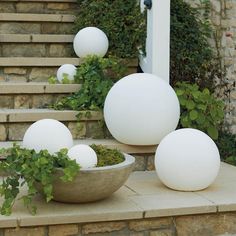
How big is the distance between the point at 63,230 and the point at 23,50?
2.48 metres

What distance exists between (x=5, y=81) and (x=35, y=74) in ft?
0.80

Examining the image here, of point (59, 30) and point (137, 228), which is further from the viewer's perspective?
point (59, 30)

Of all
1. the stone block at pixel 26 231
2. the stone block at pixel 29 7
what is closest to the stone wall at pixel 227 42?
the stone block at pixel 29 7

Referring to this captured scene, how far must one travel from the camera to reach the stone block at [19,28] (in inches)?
207

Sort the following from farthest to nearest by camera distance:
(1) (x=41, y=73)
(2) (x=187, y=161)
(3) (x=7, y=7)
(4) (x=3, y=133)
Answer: (3) (x=7, y=7) < (1) (x=41, y=73) < (4) (x=3, y=133) < (2) (x=187, y=161)

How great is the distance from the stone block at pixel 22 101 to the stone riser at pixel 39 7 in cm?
146

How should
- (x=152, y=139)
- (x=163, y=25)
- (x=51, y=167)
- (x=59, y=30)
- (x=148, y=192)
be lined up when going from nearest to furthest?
(x=51, y=167)
(x=148, y=192)
(x=152, y=139)
(x=163, y=25)
(x=59, y=30)

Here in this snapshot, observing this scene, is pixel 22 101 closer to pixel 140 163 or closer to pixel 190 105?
pixel 140 163

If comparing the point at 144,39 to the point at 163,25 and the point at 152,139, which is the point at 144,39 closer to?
the point at 163,25

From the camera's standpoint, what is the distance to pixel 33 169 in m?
2.82

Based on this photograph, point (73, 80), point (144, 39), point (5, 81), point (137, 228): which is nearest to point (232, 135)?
point (144, 39)

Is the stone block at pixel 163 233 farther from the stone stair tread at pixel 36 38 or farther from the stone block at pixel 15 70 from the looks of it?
the stone stair tread at pixel 36 38

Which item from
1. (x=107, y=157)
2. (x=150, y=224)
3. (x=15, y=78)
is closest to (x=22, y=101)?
(x=15, y=78)

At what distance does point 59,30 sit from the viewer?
539 cm
